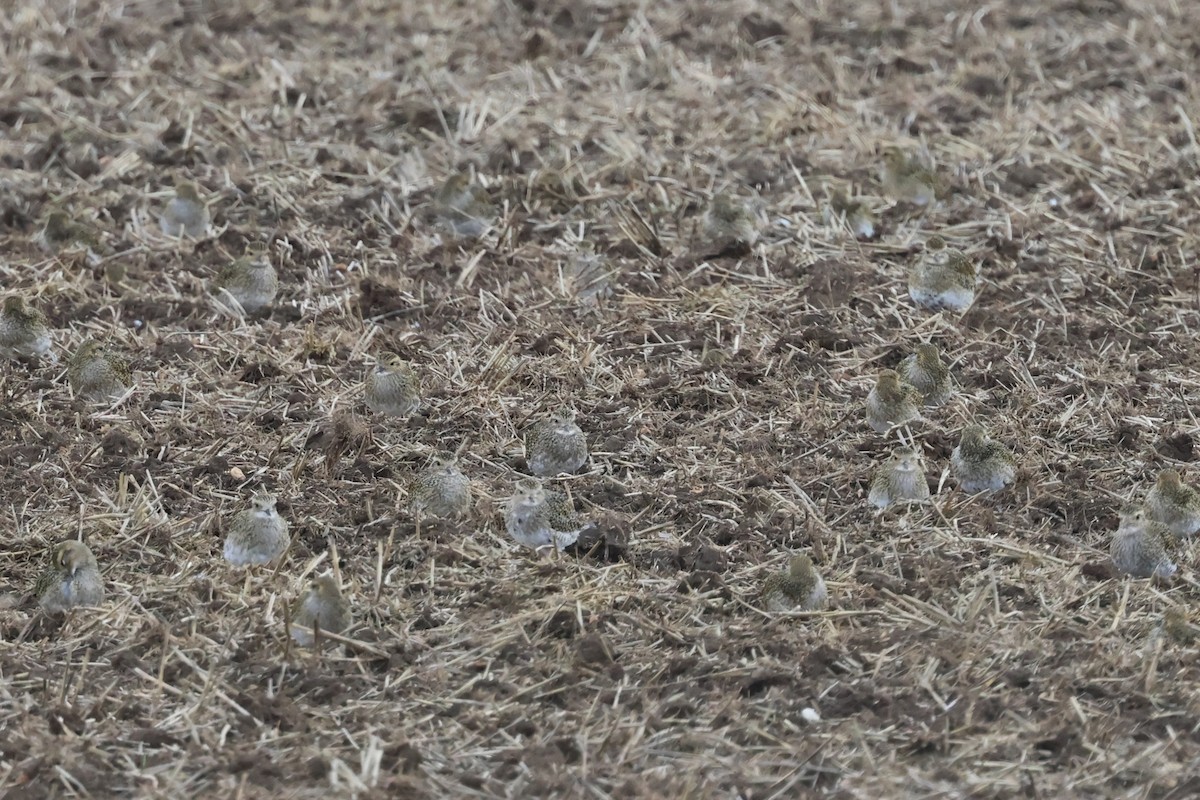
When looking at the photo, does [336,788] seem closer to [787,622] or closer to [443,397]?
[787,622]

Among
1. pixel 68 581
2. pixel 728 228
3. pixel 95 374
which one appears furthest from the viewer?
pixel 728 228

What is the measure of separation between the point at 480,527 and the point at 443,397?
93cm

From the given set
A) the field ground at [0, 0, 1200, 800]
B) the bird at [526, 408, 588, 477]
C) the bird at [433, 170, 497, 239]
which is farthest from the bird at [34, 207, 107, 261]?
the bird at [526, 408, 588, 477]

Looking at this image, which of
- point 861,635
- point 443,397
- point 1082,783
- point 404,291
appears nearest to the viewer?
point 1082,783

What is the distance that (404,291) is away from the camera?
23.6 feet

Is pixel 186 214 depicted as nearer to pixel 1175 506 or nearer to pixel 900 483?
pixel 900 483

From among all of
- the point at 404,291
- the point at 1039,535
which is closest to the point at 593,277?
the point at 404,291

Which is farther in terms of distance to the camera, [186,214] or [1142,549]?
[186,214]

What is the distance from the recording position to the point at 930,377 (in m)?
6.30

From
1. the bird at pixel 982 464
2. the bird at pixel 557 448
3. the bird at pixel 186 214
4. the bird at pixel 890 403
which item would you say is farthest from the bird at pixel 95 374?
the bird at pixel 982 464

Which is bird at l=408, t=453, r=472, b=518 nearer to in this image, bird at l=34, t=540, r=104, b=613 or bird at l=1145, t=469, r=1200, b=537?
bird at l=34, t=540, r=104, b=613

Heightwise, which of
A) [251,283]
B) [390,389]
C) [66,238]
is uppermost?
[390,389]

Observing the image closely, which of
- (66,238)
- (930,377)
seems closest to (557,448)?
(930,377)

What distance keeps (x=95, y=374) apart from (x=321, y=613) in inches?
73.8
